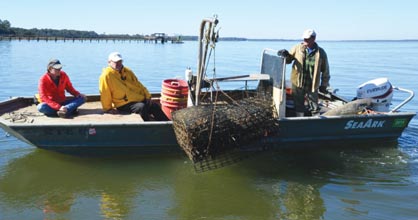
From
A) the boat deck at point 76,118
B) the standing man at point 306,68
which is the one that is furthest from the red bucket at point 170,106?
the standing man at point 306,68

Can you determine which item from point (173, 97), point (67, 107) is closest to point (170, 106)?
point (173, 97)

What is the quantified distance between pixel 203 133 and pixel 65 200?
216 centimetres

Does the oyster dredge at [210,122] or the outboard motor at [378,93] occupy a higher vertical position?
the outboard motor at [378,93]

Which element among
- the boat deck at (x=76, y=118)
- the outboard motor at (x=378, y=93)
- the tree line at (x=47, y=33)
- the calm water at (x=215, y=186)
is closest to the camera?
the calm water at (x=215, y=186)

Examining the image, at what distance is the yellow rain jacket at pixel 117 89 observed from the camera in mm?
7410

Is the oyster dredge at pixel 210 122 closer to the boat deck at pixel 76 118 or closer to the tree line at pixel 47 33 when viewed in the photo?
the boat deck at pixel 76 118

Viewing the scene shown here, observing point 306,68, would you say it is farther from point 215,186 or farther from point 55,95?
point 55,95

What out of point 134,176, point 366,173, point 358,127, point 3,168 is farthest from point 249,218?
point 3,168

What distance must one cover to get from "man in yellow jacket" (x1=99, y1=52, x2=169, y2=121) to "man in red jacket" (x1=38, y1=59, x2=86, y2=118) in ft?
1.80

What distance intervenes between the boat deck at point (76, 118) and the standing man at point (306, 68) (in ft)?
9.61

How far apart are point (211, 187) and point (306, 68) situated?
2.91m

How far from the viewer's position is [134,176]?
22.6ft

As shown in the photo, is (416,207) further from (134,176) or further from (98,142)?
(98,142)

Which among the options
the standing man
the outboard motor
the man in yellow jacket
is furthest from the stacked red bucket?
the outboard motor
